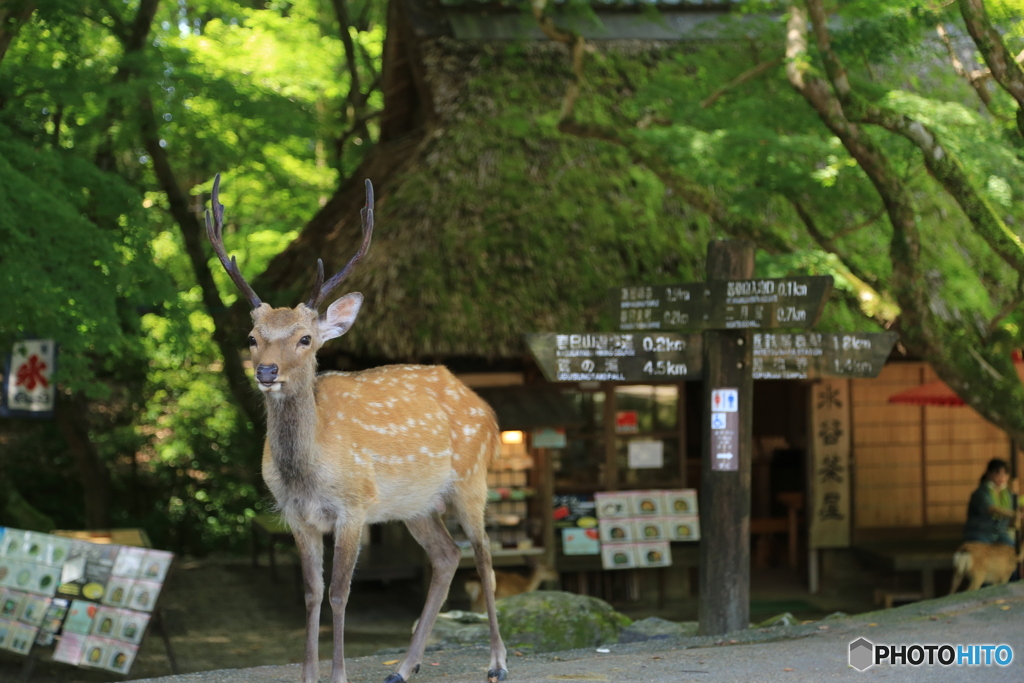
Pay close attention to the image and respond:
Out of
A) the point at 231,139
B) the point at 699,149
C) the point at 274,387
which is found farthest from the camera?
the point at 231,139

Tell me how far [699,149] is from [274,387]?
4.20m

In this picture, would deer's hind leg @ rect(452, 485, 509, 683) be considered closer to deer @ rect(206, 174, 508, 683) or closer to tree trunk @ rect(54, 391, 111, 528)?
deer @ rect(206, 174, 508, 683)

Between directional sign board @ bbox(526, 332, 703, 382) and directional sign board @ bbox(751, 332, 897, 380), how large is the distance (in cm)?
41

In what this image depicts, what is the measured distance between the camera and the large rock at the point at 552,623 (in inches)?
259

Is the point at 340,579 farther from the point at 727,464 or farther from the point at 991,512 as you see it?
the point at 991,512

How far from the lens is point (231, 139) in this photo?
35.4 ft

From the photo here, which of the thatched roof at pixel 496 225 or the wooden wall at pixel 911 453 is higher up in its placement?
the thatched roof at pixel 496 225

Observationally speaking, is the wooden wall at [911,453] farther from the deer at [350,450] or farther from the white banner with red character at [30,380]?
the white banner with red character at [30,380]

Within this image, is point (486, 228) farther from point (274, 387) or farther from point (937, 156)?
point (274, 387)

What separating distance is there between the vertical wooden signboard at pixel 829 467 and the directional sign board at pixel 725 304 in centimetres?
485

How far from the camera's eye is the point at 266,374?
4.19 meters

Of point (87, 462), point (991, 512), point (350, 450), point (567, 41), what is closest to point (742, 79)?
point (567, 41)

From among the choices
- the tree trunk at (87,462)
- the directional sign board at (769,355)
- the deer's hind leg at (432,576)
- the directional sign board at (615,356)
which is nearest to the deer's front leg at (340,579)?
the deer's hind leg at (432,576)

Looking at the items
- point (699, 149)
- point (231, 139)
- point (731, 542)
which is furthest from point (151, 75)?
point (731, 542)
